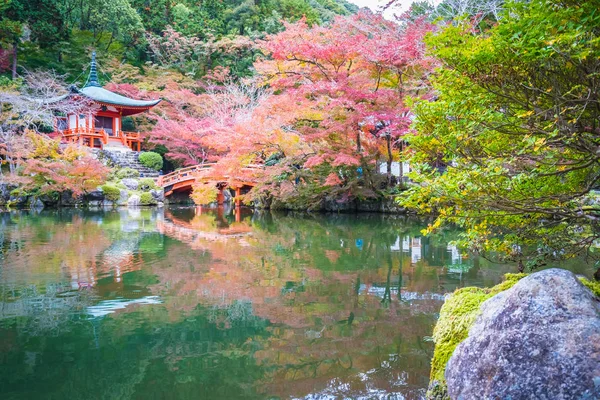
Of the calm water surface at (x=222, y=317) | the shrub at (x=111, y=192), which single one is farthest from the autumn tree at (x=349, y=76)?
the shrub at (x=111, y=192)

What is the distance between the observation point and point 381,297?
5.41 meters

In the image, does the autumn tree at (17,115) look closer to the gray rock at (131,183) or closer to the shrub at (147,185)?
the gray rock at (131,183)

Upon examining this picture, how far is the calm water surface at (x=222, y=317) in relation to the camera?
129 inches

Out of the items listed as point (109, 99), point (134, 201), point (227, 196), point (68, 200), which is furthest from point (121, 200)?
point (109, 99)

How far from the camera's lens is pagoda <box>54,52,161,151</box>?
2389 centimetres

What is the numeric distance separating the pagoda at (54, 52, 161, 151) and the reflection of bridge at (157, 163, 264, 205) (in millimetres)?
4743

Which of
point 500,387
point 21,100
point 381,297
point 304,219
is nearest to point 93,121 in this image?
point 21,100

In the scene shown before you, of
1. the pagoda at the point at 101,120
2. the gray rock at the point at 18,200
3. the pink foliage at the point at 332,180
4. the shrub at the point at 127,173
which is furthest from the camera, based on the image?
the pagoda at the point at 101,120

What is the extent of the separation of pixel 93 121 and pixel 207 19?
11994 mm

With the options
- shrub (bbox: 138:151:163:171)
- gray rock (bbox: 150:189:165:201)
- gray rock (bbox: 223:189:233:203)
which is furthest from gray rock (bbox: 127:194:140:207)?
gray rock (bbox: 223:189:233:203)

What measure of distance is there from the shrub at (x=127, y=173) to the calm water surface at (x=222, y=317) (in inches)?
532

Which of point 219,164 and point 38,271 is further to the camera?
point 219,164

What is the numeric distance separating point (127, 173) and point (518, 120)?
882 inches

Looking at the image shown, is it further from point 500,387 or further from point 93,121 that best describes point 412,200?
point 93,121
